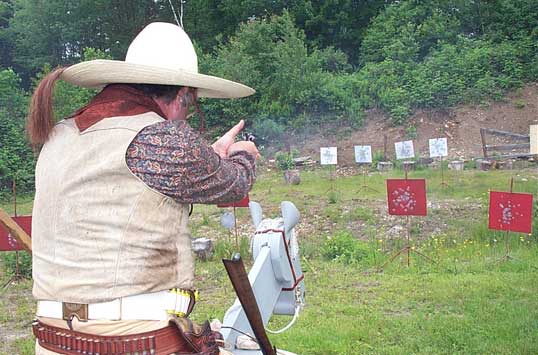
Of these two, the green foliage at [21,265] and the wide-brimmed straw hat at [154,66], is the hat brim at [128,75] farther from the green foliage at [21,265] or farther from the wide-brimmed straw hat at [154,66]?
the green foliage at [21,265]

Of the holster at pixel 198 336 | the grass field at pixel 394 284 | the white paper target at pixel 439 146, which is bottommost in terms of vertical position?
the grass field at pixel 394 284

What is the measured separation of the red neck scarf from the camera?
1689 mm

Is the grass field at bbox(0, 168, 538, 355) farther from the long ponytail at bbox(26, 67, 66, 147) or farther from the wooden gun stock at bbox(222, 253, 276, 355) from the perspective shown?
the long ponytail at bbox(26, 67, 66, 147)

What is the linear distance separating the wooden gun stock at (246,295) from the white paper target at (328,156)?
1124cm

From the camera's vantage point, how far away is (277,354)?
2.02 metres

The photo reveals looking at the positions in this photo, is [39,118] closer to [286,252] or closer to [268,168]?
[286,252]

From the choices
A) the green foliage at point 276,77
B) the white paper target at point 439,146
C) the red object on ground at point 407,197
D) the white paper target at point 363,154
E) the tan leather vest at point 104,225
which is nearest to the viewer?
the tan leather vest at point 104,225

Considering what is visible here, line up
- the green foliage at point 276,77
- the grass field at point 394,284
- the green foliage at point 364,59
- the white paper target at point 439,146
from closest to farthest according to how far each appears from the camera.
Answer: the grass field at point 394,284 → the white paper target at point 439,146 → the green foliage at point 364,59 → the green foliage at point 276,77

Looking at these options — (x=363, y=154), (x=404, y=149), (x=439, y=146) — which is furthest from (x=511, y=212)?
(x=363, y=154)

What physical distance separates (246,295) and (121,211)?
1.38ft

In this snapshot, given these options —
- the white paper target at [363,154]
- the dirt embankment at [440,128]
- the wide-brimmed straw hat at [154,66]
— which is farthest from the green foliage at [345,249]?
the dirt embankment at [440,128]

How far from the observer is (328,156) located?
13281 millimetres

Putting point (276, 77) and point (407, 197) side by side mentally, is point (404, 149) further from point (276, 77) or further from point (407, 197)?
point (276, 77)

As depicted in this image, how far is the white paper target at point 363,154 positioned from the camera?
13141 mm
